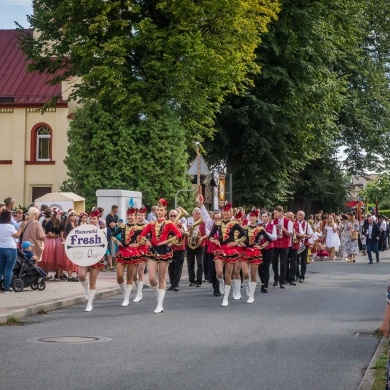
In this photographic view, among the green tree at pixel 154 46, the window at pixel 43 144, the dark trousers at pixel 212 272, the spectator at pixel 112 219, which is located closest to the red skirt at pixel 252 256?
the dark trousers at pixel 212 272

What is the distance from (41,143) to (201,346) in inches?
1810

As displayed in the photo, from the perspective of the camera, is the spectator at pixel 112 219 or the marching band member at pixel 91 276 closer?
the marching band member at pixel 91 276

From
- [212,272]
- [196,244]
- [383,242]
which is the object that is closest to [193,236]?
[196,244]

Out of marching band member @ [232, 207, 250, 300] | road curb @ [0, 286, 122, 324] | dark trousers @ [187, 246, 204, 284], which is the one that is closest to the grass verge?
road curb @ [0, 286, 122, 324]

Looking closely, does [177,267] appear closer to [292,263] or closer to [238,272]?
[238,272]

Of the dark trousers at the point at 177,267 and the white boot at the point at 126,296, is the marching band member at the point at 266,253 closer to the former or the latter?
the dark trousers at the point at 177,267

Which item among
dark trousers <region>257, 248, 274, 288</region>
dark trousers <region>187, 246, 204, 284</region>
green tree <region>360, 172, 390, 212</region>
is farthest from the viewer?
green tree <region>360, 172, 390, 212</region>

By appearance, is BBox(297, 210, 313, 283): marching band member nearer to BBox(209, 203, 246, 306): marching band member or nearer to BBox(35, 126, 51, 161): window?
BBox(209, 203, 246, 306): marching band member

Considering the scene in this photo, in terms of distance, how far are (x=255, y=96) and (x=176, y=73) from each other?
756 cm

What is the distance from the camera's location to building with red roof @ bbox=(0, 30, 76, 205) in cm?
5678

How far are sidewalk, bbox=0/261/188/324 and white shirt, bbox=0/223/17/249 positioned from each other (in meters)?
0.98

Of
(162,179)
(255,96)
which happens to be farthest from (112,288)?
(255,96)

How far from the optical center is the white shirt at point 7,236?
2016 cm

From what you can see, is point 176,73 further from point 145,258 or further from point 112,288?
point 145,258
